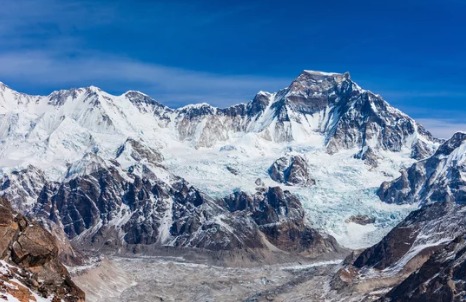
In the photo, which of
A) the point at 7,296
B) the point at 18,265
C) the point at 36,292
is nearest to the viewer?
the point at 7,296

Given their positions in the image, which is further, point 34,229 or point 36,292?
point 34,229

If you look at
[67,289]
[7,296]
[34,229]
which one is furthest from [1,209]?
[7,296]

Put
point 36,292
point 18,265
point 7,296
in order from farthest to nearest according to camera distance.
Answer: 1. point 18,265
2. point 36,292
3. point 7,296

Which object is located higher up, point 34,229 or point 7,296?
point 34,229

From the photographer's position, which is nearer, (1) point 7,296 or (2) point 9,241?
(1) point 7,296

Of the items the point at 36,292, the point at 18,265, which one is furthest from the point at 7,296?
the point at 18,265

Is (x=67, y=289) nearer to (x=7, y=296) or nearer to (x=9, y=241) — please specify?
(x=9, y=241)
